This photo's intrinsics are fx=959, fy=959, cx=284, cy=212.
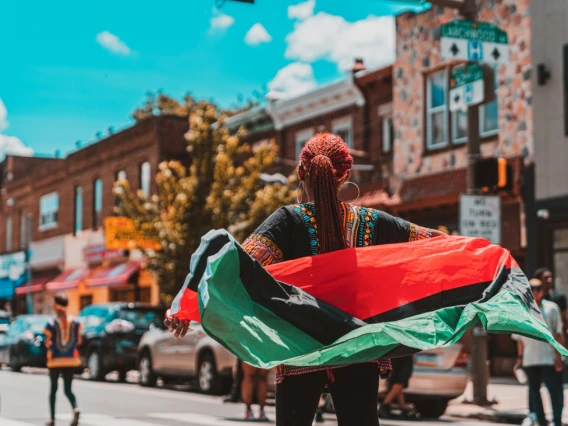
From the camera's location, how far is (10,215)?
5347 cm

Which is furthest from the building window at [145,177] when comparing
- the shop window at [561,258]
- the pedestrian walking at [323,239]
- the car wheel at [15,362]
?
the pedestrian walking at [323,239]

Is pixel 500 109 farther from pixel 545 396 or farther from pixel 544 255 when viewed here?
pixel 545 396

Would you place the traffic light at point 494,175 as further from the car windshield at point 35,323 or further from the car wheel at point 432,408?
the car windshield at point 35,323

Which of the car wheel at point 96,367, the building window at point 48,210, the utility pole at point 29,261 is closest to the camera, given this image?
the car wheel at point 96,367

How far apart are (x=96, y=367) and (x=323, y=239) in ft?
63.1

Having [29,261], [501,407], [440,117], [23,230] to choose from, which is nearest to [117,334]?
[440,117]

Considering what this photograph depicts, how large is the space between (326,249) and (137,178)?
111 ft

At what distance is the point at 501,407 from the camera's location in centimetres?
1455

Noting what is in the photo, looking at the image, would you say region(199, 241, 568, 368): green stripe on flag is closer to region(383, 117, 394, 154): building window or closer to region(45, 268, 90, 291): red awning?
region(383, 117, 394, 154): building window

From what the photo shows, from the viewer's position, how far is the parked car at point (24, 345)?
86.1ft

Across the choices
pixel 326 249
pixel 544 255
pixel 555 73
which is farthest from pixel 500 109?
pixel 326 249

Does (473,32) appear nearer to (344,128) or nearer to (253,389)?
(253,389)

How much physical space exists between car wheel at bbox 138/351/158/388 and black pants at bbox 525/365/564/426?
35.4 feet

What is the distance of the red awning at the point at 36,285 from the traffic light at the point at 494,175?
3451 centimetres
